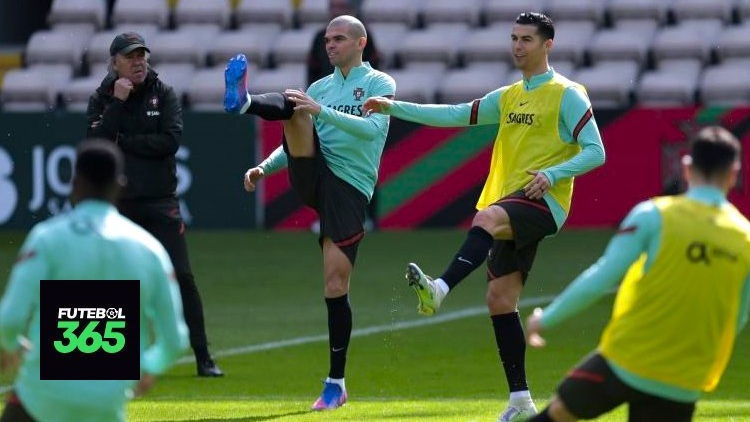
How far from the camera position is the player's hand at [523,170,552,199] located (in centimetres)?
870

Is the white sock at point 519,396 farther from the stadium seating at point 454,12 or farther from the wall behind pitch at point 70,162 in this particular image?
the stadium seating at point 454,12

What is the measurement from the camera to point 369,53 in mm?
18656

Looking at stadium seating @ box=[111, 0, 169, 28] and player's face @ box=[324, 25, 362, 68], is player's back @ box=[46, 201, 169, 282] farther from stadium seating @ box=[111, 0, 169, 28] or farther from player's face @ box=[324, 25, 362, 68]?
stadium seating @ box=[111, 0, 169, 28]

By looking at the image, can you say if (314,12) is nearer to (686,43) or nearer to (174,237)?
(686,43)

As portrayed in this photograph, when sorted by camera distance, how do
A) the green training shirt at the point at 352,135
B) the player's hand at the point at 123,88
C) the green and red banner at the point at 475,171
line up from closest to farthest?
1. the green training shirt at the point at 352,135
2. the player's hand at the point at 123,88
3. the green and red banner at the point at 475,171

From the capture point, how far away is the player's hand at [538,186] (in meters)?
8.70

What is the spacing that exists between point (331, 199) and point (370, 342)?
9.40ft

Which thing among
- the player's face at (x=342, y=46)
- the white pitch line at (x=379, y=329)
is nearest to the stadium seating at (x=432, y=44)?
the white pitch line at (x=379, y=329)

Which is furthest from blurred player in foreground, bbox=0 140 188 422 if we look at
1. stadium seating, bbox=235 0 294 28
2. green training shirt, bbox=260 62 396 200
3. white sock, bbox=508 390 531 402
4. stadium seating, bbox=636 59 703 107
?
stadium seating, bbox=235 0 294 28

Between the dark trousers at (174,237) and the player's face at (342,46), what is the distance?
1613 mm

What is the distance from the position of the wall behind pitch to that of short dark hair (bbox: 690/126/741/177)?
1384 cm

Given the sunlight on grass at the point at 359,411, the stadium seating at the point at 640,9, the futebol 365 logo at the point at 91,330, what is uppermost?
the futebol 365 logo at the point at 91,330

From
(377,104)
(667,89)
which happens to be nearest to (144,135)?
(377,104)

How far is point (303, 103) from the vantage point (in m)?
8.80
